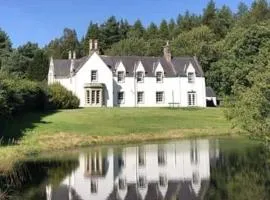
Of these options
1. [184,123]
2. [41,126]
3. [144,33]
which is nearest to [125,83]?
[184,123]

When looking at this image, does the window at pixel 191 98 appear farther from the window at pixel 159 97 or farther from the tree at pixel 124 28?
the tree at pixel 124 28

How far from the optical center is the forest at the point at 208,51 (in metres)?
31.4

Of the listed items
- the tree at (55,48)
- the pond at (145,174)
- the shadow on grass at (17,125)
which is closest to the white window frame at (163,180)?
the pond at (145,174)

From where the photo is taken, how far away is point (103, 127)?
5934 cm

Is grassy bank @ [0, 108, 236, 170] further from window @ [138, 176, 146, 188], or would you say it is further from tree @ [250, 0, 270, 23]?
tree @ [250, 0, 270, 23]

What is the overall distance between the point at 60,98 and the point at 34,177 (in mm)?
45825

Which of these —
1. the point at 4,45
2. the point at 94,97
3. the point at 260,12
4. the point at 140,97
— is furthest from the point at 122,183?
the point at 260,12

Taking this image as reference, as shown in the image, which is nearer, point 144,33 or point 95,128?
point 95,128

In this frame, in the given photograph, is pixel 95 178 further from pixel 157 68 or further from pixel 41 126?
pixel 157 68

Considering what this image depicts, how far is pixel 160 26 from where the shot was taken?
177 meters

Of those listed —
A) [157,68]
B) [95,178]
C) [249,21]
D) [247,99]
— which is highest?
[249,21]

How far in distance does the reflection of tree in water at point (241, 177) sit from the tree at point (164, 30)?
127m

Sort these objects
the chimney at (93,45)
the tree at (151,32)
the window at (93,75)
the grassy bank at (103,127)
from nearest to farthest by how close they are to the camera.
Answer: the grassy bank at (103,127), the window at (93,75), the chimney at (93,45), the tree at (151,32)

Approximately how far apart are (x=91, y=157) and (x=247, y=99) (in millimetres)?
15112
